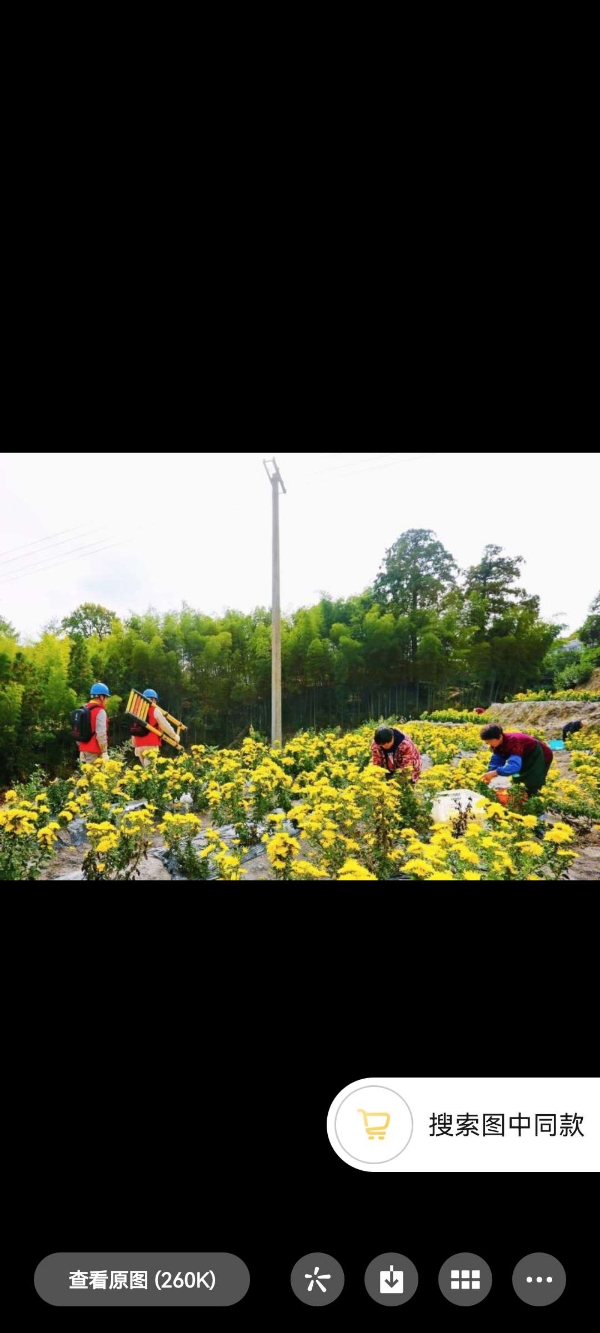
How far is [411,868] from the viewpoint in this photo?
210cm

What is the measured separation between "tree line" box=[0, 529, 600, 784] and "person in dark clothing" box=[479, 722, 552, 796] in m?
0.16

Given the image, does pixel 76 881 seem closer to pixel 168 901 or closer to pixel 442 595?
pixel 168 901

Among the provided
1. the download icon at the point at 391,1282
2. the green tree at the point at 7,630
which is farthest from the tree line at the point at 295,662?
the download icon at the point at 391,1282

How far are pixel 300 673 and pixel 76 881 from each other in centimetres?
115

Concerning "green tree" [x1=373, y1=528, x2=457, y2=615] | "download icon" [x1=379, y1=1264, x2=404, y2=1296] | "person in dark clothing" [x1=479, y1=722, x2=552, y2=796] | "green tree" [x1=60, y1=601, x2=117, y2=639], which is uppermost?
"green tree" [x1=373, y1=528, x2=457, y2=615]

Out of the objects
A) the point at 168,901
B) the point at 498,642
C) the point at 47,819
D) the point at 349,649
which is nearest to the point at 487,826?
the point at 498,642

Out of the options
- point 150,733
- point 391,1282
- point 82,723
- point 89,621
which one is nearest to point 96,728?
point 82,723

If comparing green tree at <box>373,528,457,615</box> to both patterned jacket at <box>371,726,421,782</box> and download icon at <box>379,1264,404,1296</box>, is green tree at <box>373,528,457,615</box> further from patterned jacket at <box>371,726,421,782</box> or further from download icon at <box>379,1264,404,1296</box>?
download icon at <box>379,1264,404,1296</box>

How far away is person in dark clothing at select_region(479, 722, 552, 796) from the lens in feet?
7.75

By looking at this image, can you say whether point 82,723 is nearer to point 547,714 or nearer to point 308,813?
point 308,813

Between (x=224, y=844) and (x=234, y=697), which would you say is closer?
(x=224, y=844)

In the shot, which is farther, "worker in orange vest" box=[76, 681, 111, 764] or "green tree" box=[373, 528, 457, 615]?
"worker in orange vest" box=[76, 681, 111, 764]

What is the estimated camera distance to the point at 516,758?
237 cm

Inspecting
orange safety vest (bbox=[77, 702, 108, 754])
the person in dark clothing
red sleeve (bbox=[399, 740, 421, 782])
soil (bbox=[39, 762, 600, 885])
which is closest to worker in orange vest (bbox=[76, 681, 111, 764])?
orange safety vest (bbox=[77, 702, 108, 754])
